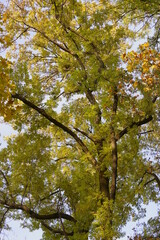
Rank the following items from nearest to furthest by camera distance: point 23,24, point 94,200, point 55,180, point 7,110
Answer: point 7,110 < point 94,200 < point 55,180 < point 23,24

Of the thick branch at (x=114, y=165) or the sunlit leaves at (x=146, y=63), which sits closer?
the sunlit leaves at (x=146, y=63)

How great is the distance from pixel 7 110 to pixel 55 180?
6.19 m

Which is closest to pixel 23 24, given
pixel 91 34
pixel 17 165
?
pixel 91 34

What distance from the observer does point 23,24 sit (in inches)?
465

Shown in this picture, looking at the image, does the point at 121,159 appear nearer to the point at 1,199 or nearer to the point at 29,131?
the point at 29,131

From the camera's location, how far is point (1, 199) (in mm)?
8711

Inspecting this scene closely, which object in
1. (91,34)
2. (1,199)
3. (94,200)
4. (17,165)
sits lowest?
(94,200)

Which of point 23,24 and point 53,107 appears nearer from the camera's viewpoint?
point 53,107

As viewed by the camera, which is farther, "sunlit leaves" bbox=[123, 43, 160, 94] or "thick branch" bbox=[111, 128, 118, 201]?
"thick branch" bbox=[111, 128, 118, 201]

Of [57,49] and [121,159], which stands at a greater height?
[57,49]

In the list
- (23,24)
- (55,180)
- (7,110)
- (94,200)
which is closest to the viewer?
(7,110)

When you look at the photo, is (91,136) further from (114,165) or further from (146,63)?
(146,63)

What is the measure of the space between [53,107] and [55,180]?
8.88ft

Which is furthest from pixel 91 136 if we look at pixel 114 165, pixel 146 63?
pixel 146 63
